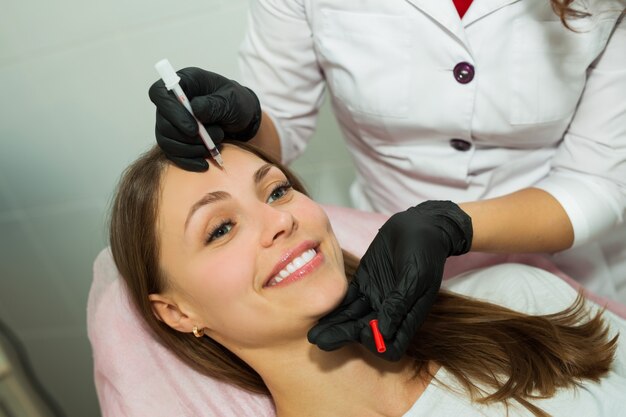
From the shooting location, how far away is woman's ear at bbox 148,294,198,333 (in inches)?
50.4

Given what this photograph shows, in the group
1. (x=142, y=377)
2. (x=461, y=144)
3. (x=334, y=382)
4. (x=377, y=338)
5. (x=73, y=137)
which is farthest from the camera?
(x=73, y=137)

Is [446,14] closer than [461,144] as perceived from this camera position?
Yes

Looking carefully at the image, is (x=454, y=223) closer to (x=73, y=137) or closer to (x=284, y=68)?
(x=284, y=68)

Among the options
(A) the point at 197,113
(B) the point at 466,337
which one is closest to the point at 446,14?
(A) the point at 197,113

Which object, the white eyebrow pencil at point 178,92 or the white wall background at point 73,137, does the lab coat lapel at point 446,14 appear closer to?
the white eyebrow pencil at point 178,92

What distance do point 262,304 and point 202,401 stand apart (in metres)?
0.34

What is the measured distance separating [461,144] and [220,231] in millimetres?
594

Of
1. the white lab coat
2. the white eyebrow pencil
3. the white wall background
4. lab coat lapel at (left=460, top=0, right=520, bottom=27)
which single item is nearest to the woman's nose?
the white eyebrow pencil

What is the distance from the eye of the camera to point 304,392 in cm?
124

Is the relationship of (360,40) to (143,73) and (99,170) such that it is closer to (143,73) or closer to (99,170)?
(143,73)

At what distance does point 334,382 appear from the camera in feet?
4.03

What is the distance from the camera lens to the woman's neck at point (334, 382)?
1.23m

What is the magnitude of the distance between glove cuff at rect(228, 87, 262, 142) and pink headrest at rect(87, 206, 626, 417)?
1.34ft

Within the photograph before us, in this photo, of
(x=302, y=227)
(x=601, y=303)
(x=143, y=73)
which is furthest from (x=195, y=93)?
(x=601, y=303)
